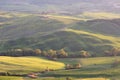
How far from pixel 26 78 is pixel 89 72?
38.4 meters

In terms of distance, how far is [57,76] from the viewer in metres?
192

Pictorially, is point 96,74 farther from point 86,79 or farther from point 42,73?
point 42,73

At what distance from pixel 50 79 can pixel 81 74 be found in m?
21.3

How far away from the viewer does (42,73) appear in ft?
653

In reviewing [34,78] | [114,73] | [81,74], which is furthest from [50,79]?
[114,73]

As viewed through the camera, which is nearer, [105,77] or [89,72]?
[105,77]

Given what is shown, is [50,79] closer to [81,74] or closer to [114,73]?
[81,74]

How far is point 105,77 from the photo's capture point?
18688 cm

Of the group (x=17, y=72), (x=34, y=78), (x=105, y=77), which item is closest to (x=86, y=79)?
(x=105, y=77)

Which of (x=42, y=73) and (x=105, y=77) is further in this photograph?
(x=42, y=73)

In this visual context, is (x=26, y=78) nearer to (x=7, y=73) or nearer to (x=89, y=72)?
(x=7, y=73)

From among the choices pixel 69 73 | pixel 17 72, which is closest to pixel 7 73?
pixel 17 72

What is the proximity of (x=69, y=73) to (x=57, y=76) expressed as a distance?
763 cm

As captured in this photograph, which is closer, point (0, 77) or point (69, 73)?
point (0, 77)
